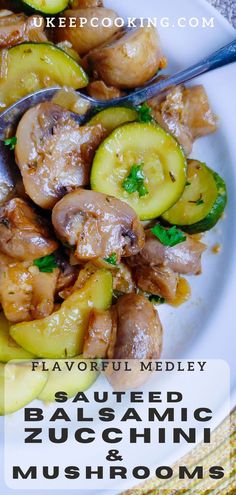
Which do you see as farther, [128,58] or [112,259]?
[128,58]

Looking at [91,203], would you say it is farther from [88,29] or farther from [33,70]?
[88,29]

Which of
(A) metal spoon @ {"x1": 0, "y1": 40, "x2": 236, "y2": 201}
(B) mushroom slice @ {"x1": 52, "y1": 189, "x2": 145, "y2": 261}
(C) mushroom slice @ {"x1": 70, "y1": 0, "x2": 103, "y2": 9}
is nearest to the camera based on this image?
(B) mushroom slice @ {"x1": 52, "y1": 189, "x2": 145, "y2": 261}

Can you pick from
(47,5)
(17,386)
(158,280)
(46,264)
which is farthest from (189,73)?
(17,386)

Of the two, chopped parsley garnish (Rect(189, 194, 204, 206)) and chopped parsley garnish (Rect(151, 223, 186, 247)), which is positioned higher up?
chopped parsley garnish (Rect(189, 194, 204, 206))

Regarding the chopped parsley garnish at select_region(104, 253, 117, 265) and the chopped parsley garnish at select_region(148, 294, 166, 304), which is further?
the chopped parsley garnish at select_region(148, 294, 166, 304)

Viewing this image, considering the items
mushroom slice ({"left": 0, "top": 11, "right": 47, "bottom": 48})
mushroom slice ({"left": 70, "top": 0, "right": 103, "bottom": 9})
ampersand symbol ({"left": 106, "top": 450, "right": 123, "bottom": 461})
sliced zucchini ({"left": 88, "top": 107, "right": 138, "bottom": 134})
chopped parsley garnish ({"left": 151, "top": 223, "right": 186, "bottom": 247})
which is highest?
mushroom slice ({"left": 70, "top": 0, "right": 103, "bottom": 9})

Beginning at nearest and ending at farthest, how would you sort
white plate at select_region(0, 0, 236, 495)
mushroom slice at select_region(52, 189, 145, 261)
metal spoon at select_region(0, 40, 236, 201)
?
mushroom slice at select_region(52, 189, 145, 261), metal spoon at select_region(0, 40, 236, 201), white plate at select_region(0, 0, 236, 495)

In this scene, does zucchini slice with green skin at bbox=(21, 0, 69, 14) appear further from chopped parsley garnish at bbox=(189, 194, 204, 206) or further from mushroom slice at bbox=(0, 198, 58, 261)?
chopped parsley garnish at bbox=(189, 194, 204, 206)

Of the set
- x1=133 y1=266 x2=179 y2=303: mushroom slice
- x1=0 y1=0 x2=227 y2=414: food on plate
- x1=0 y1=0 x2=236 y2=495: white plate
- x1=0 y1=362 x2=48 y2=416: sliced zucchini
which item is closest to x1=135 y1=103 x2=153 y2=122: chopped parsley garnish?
x1=0 y1=0 x2=227 y2=414: food on plate

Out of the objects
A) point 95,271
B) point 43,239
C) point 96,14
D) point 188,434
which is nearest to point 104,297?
point 95,271
